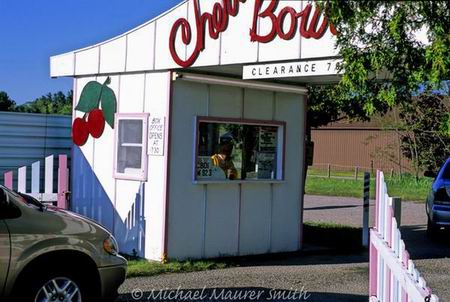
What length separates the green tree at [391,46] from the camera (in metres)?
3.73

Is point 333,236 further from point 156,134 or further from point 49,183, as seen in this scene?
point 49,183

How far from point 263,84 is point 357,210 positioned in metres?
10.7

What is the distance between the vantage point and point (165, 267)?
30.5 feet

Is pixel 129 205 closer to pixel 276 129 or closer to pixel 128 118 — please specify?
pixel 128 118

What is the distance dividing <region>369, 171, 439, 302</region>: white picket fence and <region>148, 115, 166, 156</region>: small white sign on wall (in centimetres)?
449

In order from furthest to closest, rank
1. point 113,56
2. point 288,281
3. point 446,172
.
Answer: point 446,172 → point 113,56 → point 288,281

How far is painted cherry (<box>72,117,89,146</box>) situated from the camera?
36.2 ft

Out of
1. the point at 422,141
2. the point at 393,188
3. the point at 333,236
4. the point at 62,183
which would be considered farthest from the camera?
the point at 393,188

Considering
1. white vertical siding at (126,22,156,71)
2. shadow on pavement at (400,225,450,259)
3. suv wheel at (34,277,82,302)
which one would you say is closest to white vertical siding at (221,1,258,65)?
white vertical siding at (126,22,156,71)

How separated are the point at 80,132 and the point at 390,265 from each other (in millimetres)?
7264

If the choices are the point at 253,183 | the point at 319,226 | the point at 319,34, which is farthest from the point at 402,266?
the point at 319,226

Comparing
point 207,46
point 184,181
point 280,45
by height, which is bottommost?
point 184,181

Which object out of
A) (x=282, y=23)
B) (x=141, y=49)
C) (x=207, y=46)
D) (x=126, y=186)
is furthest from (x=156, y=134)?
(x=282, y=23)

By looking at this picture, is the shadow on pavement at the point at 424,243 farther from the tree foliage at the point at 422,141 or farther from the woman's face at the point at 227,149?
the tree foliage at the point at 422,141
